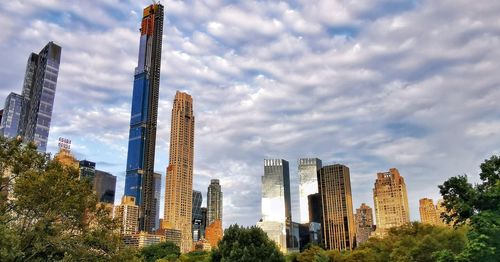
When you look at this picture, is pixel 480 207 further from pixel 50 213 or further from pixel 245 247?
pixel 50 213

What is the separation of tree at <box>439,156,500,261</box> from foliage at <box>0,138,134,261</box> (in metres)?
21.6

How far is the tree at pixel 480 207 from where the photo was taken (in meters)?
28.1

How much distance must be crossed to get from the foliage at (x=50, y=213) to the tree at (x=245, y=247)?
2016cm

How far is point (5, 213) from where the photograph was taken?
22750 millimetres

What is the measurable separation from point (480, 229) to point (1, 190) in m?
28.9

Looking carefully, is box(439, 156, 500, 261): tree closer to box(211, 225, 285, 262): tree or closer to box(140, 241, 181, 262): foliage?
box(211, 225, 285, 262): tree

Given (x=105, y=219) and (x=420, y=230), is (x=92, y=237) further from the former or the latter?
(x=420, y=230)

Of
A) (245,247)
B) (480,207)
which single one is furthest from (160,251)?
(480,207)

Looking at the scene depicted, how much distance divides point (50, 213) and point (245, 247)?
25.1m

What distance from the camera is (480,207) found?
31.4m

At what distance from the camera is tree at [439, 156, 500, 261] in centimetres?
2808

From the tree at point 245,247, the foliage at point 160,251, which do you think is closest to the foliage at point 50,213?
the tree at point 245,247

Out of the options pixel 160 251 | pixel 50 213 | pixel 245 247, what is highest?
pixel 50 213

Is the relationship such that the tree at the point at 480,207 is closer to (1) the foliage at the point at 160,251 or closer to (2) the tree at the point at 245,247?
(2) the tree at the point at 245,247
